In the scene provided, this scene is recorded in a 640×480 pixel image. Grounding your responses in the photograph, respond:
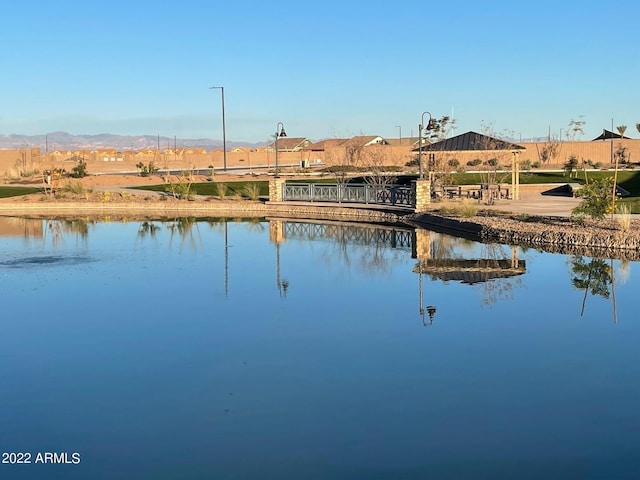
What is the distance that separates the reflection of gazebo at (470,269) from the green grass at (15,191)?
27.1 meters

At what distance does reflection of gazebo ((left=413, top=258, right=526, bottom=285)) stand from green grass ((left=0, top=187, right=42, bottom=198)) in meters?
27.1

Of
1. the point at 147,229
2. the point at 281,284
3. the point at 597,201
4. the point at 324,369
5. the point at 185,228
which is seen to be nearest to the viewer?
the point at 324,369

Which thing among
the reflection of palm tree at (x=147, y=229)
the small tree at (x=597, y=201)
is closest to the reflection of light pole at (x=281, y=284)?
the reflection of palm tree at (x=147, y=229)

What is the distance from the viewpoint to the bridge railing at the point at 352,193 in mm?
28766

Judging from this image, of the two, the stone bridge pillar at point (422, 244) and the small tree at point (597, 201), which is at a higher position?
the small tree at point (597, 201)

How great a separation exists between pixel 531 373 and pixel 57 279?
1037 centimetres

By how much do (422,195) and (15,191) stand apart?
23.6m

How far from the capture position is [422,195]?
87.6 feet

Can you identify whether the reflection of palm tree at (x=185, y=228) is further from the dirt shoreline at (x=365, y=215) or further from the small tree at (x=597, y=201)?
the small tree at (x=597, y=201)

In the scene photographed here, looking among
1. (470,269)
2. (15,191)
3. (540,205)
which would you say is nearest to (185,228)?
(540,205)

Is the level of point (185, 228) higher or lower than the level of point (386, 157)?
lower

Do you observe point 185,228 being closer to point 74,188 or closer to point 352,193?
point 352,193

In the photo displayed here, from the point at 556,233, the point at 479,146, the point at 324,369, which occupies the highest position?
the point at 479,146

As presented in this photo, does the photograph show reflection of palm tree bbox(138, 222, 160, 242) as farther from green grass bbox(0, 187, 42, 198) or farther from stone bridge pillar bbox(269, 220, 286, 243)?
green grass bbox(0, 187, 42, 198)
